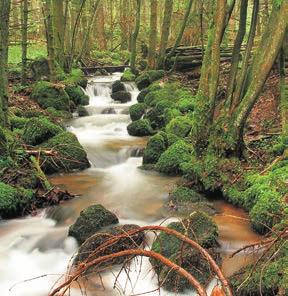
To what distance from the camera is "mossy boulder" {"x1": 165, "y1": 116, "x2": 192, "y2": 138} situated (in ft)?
40.7

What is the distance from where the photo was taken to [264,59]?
806 cm

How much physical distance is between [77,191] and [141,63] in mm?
15386

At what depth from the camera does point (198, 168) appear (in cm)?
891

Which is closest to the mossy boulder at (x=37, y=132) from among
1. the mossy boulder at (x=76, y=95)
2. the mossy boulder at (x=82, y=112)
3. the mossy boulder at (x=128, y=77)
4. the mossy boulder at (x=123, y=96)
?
the mossy boulder at (x=82, y=112)

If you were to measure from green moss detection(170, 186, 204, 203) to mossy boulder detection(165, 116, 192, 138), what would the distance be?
3.99m

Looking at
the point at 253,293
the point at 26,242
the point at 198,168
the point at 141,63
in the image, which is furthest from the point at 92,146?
the point at 141,63

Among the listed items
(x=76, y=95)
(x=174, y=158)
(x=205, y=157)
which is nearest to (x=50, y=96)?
(x=76, y=95)

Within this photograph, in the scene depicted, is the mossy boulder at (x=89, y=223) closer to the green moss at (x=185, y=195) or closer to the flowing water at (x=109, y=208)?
the flowing water at (x=109, y=208)

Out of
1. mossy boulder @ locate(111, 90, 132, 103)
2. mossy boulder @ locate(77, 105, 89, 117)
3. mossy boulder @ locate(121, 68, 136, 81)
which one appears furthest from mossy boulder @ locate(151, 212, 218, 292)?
mossy boulder @ locate(121, 68, 136, 81)

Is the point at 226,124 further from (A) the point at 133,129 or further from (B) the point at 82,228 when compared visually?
(A) the point at 133,129

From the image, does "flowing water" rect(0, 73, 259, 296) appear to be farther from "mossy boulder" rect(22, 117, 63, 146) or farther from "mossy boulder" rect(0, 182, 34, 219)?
"mossy boulder" rect(22, 117, 63, 146)

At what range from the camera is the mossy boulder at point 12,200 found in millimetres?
7728

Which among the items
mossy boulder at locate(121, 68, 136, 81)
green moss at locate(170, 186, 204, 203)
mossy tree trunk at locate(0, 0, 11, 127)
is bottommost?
green moss at locate(170, 186, 204, 203)

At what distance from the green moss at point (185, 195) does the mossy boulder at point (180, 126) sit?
3989 millimetres
